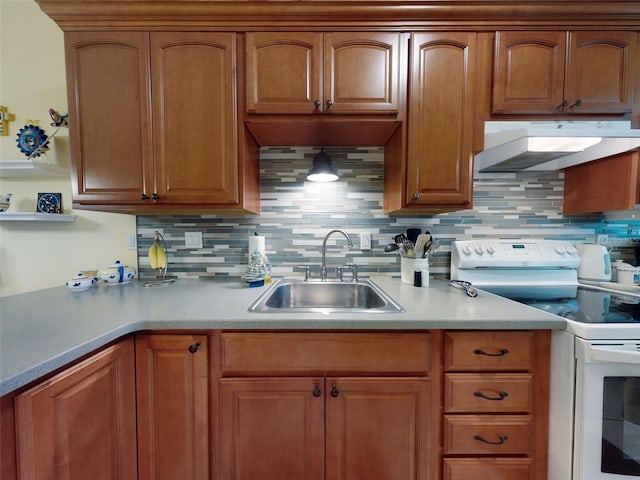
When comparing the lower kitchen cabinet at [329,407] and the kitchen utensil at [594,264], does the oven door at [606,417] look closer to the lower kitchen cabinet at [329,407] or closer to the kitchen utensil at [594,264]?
the lower kitchen cabinet at [329,407]

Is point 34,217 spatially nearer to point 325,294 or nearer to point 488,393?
point 325,294

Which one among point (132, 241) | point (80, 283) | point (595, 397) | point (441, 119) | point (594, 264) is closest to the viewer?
point (595, 397)

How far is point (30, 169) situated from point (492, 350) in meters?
2.49

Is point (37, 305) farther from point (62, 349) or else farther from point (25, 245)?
point (25, 245)

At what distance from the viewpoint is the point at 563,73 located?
1.28 m

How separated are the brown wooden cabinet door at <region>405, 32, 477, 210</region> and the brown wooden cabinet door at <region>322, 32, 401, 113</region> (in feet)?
0.32

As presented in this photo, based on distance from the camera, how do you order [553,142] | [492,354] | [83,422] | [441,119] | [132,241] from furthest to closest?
[132,241] → [441,119] → [553,142] → [492,354] → [83,422]

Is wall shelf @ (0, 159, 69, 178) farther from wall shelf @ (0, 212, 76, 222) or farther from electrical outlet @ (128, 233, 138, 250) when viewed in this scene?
electrical outlet @ (128, 233, 138, 250)

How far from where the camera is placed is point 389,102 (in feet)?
4.13

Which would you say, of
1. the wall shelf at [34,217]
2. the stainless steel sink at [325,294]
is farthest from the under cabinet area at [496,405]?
the wall shelf at [34,217]

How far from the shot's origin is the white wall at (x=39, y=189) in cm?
156

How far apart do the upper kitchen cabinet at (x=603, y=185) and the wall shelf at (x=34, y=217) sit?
10.2ft

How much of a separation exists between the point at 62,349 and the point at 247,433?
68 centimetres

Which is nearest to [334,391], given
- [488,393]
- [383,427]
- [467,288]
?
[383,427]
